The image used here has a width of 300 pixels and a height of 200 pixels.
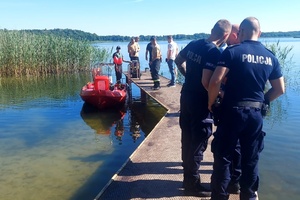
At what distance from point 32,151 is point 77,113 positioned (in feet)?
11.3

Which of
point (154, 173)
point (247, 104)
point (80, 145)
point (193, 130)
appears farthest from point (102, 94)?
point (247, 104)

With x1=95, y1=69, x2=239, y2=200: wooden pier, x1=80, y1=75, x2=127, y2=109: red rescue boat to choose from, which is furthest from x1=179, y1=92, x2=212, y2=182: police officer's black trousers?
x1=80, y1=75, x2=127, y2=109: red rescue boat

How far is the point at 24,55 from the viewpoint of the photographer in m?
17.0

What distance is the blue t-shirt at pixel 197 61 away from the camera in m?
2.95

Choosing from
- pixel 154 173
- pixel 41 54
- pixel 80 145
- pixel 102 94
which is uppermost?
pixel 41 54

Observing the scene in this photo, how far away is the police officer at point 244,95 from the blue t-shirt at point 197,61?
31cm

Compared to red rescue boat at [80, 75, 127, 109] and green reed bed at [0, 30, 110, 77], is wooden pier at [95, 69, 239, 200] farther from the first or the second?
green reed bed at [0, 30, 110, 77]

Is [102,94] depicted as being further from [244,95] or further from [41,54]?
[41,54]

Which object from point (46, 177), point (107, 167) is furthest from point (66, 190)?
point (107, 167)

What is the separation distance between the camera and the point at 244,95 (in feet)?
8.49

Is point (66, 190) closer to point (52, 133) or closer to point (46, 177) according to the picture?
point (46, 177)

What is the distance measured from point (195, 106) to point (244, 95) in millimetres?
620

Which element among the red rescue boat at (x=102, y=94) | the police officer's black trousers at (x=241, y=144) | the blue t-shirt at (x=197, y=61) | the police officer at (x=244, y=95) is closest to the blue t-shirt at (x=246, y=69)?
the police officer at (x=244, y=95)

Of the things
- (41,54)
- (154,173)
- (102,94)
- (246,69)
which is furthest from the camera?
(41,54)
